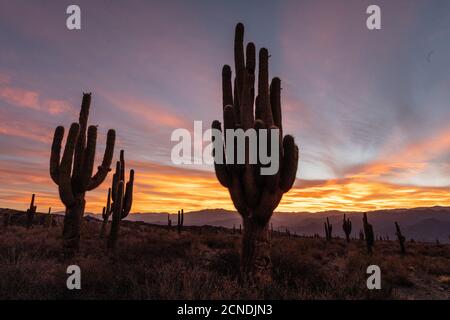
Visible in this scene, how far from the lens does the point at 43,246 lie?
537 inches

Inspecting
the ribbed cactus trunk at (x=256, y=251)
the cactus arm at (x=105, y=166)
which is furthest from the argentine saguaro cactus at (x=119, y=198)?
the ribbed cactus trunk at (x=256, y=251)

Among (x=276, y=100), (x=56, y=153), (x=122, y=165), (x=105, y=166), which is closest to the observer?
(x=276, y=100)

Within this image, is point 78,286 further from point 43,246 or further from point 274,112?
point 43,246

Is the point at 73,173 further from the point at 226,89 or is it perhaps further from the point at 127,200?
the point at 226,89

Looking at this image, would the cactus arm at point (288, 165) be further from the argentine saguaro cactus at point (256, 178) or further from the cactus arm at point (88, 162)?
the cactus arm at point (88, 162)

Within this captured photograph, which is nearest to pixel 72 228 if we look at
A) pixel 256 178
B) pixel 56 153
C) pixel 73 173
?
pixel 73 173

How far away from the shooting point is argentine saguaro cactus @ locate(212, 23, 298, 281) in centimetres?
754

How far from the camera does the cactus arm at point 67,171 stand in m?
10.9

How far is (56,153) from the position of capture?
11430 millimetres

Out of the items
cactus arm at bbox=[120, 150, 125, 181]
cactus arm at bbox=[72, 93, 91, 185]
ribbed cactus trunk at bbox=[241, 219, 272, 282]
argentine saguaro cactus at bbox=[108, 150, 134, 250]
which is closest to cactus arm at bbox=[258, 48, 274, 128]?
ribbed cactus trunk at bbox=[241, 219, 272, 282]

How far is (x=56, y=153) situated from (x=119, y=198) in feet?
17.4

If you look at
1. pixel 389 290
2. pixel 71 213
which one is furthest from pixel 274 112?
pixel 71 213

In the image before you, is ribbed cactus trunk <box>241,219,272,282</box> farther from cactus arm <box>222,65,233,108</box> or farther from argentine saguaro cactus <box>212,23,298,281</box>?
cactus arm <box>222,65,233,108</box>

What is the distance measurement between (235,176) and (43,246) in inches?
412
